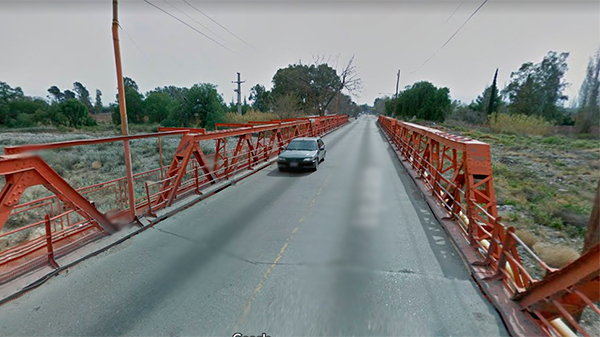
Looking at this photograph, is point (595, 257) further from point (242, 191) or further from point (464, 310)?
point (242, 191)

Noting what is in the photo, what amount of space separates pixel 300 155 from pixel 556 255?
7.44 m

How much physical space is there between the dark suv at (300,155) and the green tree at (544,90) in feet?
178

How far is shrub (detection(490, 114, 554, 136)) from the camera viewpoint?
33000 mm

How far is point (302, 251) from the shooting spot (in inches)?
166

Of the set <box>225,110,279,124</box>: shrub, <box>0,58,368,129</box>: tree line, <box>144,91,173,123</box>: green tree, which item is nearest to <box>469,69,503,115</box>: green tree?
<box>0,58,368,129</box>: tree line

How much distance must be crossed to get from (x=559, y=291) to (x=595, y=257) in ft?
1.82

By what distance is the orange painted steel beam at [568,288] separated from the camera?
6.59 feet

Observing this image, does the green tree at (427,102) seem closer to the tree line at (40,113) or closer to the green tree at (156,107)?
the green tree at (156,107)

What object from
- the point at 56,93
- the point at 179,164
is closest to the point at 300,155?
the point at 179,164

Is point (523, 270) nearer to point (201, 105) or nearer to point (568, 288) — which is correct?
point (568, 288)

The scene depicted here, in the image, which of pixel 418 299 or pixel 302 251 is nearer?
pixel 418 299

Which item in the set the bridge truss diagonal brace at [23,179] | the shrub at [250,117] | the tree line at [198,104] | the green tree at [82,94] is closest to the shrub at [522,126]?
the tree line at [198,104]

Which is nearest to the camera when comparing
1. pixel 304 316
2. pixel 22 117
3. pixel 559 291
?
pixel 559 291

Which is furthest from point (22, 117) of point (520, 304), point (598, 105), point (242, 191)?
point (598, 105)
